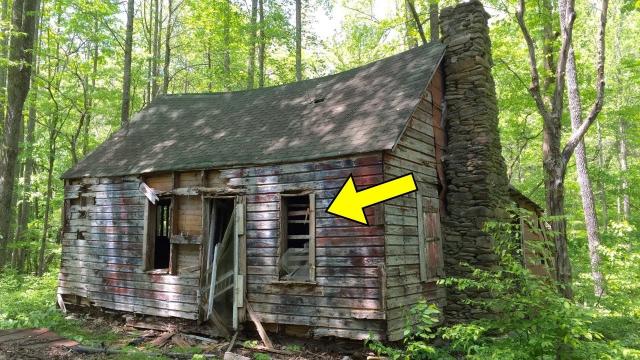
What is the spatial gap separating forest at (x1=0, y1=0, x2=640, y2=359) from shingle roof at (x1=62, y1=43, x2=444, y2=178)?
2.21 metres

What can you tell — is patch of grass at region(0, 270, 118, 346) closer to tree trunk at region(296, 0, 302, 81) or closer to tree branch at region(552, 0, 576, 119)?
tree branch at region(552, 0, 576, 119)

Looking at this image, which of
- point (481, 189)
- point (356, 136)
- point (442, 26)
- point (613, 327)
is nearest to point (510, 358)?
point (356, 136)

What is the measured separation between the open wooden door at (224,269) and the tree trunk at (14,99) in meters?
7.16

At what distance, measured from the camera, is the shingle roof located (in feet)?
28.4

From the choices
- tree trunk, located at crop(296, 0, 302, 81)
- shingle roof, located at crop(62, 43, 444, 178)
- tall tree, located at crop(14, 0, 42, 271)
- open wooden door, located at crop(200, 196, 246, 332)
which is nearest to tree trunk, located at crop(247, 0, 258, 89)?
tree trunk, located at crop(296, 0, 302, 81)

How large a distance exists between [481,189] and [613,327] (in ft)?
13.4

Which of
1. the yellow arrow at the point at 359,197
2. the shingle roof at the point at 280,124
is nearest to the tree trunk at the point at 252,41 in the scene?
the shingle roof at the point at 280,124

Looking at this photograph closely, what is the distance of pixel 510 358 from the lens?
4812mm

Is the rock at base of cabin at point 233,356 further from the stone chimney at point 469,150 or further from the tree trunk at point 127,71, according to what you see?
the tree trunk at point 127,71

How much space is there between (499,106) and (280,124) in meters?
10.1

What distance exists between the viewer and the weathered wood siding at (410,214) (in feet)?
25.3

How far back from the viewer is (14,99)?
1312 cm

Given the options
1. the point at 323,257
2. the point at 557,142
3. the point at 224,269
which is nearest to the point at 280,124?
the point at 224,269

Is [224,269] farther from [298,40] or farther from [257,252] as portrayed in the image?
[298,40]
